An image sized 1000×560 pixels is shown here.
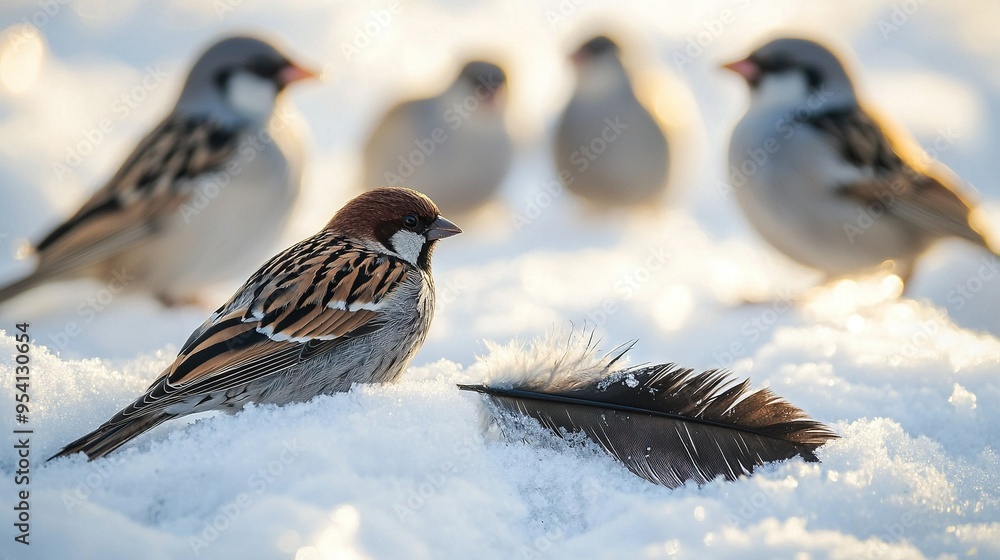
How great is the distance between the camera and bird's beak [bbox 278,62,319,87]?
389 centimetres

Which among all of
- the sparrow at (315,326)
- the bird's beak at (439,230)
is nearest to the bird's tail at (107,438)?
the sparrow at (315,326)

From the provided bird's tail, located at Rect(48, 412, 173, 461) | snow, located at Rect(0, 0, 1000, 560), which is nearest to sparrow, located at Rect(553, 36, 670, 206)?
snow, located at Rect(0, 0, 1000, 560)

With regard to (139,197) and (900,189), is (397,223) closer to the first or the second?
(139,197)

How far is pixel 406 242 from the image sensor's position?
2609 mm

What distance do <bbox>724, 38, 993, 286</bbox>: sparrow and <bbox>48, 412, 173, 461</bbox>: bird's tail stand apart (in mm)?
3095

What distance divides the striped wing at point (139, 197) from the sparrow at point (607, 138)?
2034mm

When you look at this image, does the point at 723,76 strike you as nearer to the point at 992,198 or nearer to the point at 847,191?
the point at 847,191

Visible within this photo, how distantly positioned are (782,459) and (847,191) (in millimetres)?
2249

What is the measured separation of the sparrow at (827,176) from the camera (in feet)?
12.9

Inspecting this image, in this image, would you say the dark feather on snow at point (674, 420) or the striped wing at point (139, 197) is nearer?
the dark feather on snow at point (674, 420)

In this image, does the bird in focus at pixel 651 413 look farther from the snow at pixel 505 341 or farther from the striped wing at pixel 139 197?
the striped wing at pixel 139 197

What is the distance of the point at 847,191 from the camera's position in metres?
3.95

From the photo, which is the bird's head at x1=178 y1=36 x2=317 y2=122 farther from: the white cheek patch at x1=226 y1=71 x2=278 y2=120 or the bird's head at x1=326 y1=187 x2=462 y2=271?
the bird's head at x1=326 y1=187 x2=462 y2=271

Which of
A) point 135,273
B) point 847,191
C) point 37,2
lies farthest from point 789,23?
point 37,2
